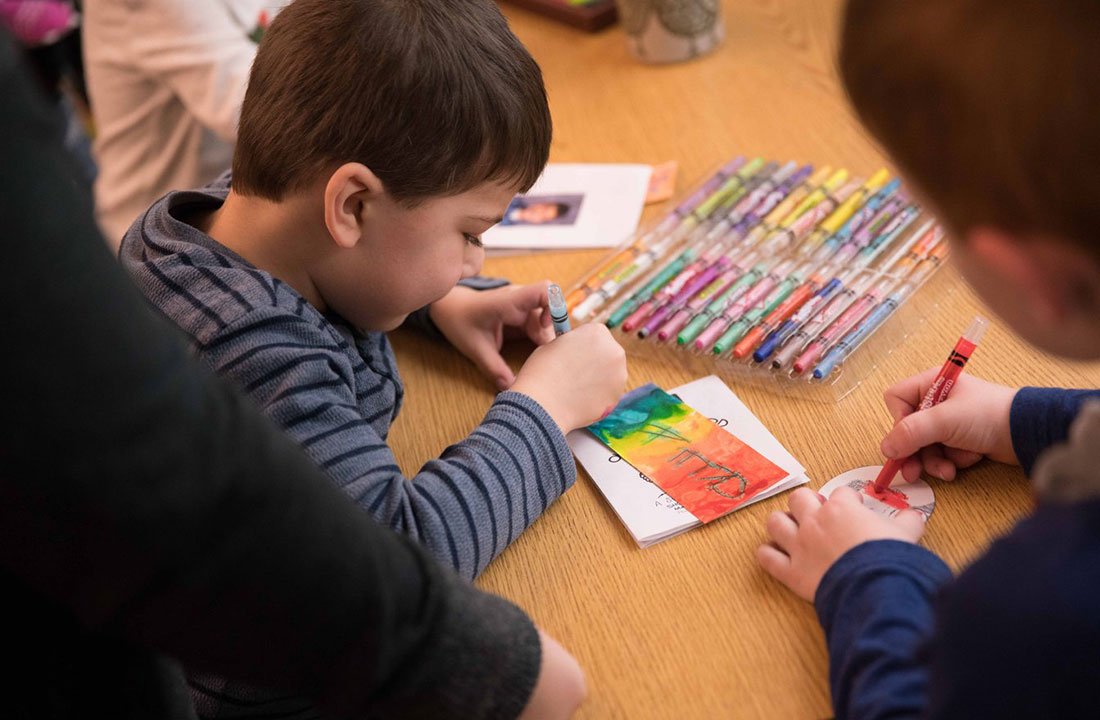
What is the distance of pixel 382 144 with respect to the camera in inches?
35.6

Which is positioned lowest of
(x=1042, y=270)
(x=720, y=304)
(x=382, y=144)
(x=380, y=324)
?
(x=380, y=324)

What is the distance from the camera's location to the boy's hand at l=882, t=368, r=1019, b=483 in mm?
835

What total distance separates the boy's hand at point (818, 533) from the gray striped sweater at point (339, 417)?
0.19 m

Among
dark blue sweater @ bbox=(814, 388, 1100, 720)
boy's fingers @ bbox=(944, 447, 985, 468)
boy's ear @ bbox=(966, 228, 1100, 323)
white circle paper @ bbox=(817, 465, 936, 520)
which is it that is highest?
boy's ear @ bbox=(966, 228, 1100, 323)

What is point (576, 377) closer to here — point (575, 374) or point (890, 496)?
point (575, 374)

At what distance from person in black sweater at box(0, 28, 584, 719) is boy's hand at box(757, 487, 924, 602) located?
0.22 meters

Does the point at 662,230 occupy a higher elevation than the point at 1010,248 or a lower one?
lower

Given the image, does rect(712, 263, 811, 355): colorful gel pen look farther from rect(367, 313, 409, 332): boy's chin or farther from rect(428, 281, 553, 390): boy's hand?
rect(367, 313, 409, 332): boy's chin

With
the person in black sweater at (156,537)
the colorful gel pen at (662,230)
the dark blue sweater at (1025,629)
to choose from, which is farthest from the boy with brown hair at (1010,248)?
the colorful gel pen at (662,230)

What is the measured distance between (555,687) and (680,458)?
11.7 inches

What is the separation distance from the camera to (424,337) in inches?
46.5

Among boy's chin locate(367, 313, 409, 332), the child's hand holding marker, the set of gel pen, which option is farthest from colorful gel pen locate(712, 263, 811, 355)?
boy's chin locate(367, 313, 409, 332)

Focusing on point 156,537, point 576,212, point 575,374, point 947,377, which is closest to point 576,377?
point 575,374

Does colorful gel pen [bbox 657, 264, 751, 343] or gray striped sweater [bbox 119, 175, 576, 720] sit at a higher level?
colorful gel pen [bbox 657, 264, 751, 343]
